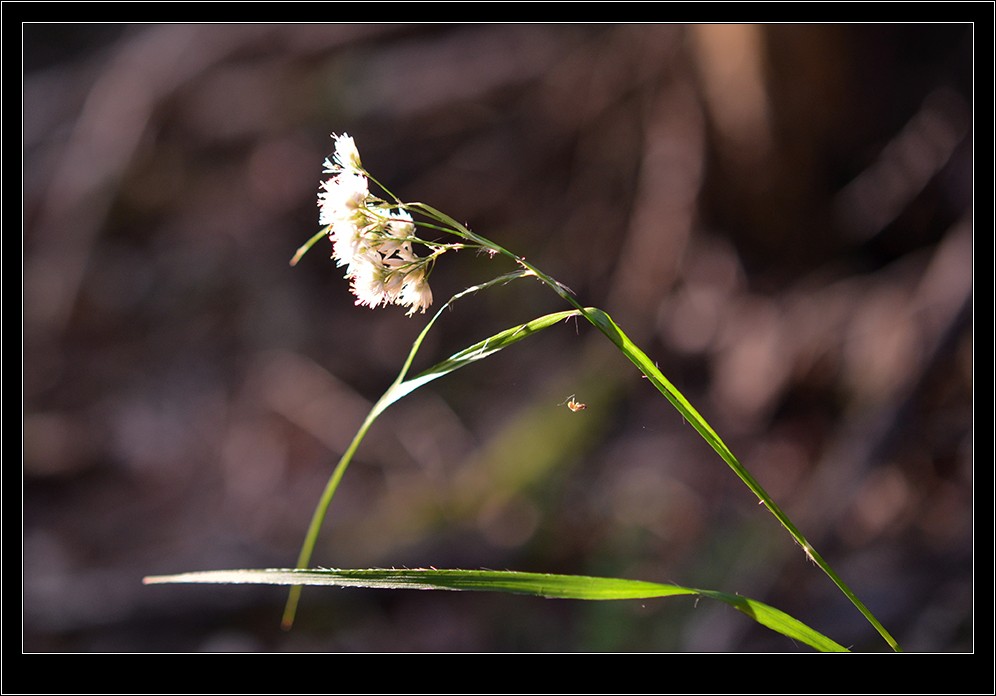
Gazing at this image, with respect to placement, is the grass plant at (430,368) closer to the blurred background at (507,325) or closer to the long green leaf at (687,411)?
the long green leaf at (687,411)

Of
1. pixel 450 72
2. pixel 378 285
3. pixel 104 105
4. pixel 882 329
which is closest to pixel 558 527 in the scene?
pixel 882 329

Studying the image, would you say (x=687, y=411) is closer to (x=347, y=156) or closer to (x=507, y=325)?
(x=347, y=156)

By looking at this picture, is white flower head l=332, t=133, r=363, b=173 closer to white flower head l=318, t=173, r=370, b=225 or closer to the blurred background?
white flower head l=318, t=173, r=370, b=225

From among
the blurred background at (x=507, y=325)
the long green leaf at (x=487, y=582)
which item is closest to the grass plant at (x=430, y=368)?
the long green leaf at (x=487, y=582)

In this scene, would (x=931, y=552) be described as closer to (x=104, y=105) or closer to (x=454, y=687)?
(x=454, y=687)

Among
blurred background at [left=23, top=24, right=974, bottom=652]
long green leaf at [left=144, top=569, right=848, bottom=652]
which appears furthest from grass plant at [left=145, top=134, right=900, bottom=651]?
blurred background at [left=23, top=24, right=974, bottom=652]

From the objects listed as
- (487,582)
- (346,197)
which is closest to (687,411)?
(487,582)

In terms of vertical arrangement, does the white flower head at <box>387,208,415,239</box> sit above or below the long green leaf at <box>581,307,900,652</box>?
above

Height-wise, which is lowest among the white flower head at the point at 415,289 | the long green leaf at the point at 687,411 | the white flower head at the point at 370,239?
the long green leaf at the point at 687,411
